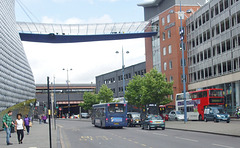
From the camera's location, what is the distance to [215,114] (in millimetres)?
42062

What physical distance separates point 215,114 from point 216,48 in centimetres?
1561

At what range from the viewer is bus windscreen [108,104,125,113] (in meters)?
35.7

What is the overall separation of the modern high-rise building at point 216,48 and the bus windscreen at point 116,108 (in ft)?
62.4

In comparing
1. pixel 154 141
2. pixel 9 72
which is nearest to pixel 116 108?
pixel 9 72

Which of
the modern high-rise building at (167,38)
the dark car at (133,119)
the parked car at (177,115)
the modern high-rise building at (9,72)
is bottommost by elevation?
the parked car at (177,115)

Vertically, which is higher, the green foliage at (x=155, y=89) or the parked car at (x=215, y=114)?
the green foliage at (x=155, y=89)

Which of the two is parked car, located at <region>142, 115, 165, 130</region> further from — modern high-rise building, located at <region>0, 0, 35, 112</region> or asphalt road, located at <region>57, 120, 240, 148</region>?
modern high-rise building, located at <region>0, 0, 35, 112</region>

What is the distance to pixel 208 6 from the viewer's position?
5691 cm

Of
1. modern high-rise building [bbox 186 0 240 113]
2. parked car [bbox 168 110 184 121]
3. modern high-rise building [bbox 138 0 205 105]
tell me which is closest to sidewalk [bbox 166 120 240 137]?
modern high-rise building [bbox 186 0 240 113]

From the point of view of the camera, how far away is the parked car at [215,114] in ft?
135

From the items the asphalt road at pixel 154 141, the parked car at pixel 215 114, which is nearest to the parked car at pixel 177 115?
the parked car at pixel 215 114

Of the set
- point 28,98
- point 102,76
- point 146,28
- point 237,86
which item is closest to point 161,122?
point 237,86

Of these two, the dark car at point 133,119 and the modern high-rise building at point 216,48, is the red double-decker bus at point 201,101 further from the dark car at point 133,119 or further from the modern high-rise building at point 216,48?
the dark car at point 133,119

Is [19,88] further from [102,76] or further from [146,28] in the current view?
[102,76]
